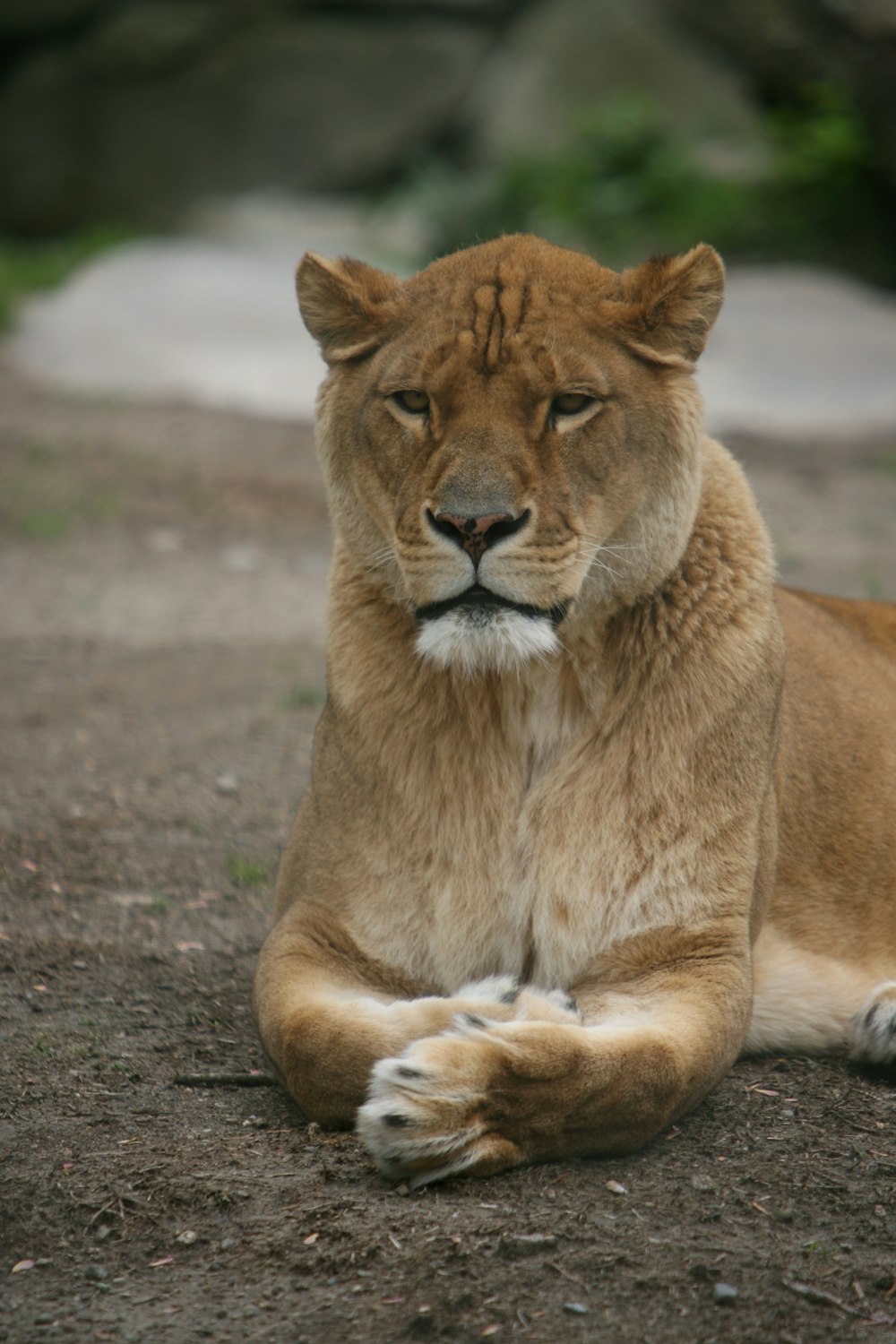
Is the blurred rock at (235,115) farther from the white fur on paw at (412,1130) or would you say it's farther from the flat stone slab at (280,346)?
the white fur on paw at (412,1130)

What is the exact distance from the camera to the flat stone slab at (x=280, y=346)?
1074 centimetres

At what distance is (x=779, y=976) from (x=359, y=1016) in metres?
1.08

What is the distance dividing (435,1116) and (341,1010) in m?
0.39

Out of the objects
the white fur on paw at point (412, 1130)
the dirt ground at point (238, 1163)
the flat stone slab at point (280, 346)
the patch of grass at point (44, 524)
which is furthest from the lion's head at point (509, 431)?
the flat stone slab at point (280, 346)

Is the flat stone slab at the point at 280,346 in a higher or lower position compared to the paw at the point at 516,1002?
higher

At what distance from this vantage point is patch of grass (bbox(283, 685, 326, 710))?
6359mm

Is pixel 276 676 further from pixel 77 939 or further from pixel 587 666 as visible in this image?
pixel 587 666

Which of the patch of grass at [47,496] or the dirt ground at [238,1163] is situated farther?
the patch of grass at [47,496]

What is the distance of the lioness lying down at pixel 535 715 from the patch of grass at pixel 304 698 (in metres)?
2.87

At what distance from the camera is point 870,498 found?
8.94 m

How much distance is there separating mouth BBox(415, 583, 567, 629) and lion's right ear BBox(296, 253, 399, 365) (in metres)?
0.63

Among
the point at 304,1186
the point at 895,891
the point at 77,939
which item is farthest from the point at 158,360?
the point at 304,1186

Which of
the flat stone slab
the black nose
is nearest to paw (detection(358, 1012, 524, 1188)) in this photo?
the black nose

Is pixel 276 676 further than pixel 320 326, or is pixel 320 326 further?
pixel 276 676
